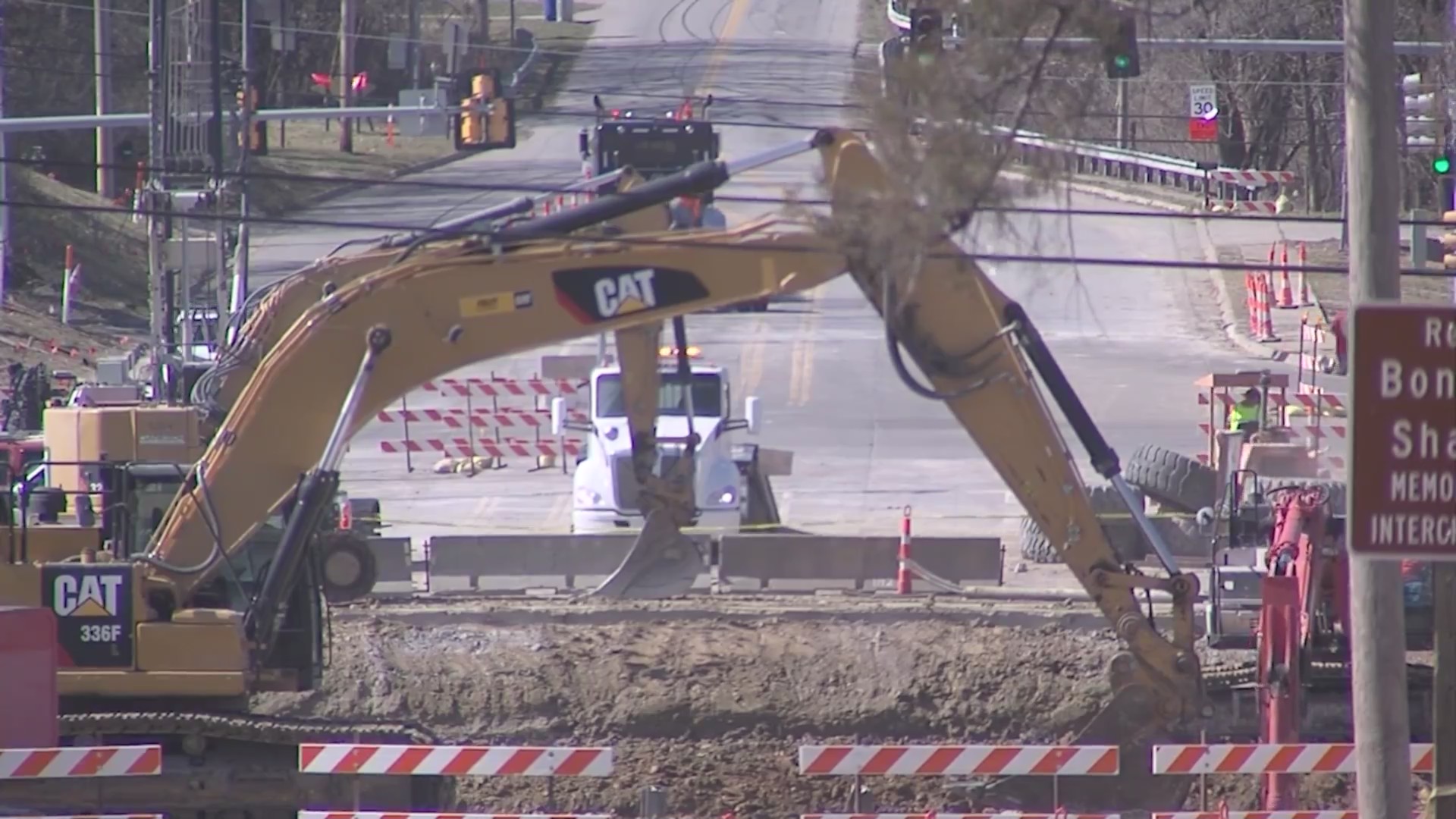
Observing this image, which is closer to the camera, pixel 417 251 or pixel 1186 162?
pixel 417 251

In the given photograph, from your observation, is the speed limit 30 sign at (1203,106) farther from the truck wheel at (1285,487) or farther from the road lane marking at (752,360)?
the truck wheel at (1285,487)

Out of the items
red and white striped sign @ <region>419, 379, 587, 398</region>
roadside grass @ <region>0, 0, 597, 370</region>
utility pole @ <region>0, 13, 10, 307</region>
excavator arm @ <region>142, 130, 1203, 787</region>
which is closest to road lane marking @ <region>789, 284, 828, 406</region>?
red and white striped sign @ <region>419, 379, 587, 398</region>

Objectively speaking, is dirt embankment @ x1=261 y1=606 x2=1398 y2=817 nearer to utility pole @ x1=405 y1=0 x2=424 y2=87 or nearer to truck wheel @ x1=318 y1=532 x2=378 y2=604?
truck wheel @ x1=318 y1=532 x2=378 y2=604

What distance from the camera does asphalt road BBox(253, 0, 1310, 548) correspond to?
32219 millimetres

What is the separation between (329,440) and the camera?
16.2 meters

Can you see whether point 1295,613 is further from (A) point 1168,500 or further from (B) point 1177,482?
(A) point 1168,500

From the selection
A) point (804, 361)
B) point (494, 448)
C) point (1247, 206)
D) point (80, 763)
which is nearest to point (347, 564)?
point (80, 763)

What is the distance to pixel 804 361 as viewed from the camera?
4400cm

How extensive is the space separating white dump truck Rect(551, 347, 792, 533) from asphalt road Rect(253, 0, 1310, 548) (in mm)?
2488

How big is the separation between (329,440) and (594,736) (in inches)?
182

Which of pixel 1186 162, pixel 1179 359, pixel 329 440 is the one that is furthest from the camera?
pixel 1186 162

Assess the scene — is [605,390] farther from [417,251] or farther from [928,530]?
[417,251]

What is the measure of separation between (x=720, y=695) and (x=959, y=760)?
18.3 feet

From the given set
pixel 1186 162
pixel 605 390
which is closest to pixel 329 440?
pixel 605 390
